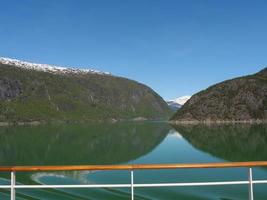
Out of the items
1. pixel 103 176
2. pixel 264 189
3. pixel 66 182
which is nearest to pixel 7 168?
pixel 264 189

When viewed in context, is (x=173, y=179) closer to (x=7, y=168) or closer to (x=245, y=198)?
(x=245, y=198)

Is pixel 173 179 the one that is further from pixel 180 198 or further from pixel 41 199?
pixel 41 199

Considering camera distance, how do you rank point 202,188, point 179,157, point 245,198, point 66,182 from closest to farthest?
1. point 245,198
2. point 202,188
3. point 66,182
4. point 179,157

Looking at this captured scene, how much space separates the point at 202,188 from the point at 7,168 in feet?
60.5

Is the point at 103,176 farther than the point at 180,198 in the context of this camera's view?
Yes

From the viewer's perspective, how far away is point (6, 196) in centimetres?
2389

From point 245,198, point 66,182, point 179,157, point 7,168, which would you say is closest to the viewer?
point 7,168

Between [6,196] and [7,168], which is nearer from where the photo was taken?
[7,168]

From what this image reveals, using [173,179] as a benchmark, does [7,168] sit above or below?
above

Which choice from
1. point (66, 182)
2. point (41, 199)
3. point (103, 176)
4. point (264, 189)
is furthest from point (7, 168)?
point (103, 176)

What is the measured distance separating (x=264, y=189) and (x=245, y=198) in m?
3.33

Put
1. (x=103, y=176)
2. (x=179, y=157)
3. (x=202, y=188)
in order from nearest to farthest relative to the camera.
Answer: (x=202, y=188) → (x=103, y=176) → (x=179, y=157)

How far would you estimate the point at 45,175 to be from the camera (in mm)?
35250

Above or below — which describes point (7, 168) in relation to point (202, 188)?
above
